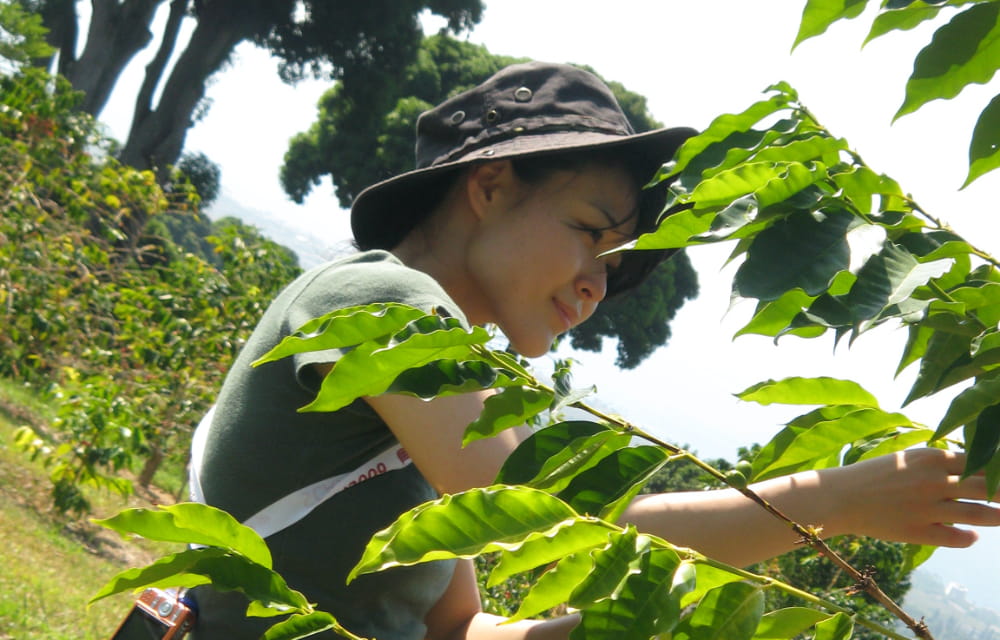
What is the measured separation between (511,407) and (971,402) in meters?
0.28

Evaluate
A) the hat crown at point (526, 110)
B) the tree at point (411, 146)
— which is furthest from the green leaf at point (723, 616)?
the tree at point (411, 146)

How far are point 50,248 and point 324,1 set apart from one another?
12009mm

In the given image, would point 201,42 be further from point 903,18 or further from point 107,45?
point 903,18

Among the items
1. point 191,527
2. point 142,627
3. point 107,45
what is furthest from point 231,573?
point 107,45

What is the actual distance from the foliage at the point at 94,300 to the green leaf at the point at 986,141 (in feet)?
18.8

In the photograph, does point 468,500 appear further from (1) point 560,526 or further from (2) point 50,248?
(2) point 50,248

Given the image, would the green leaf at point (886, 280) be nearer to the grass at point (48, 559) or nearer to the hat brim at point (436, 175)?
the hat brim at point (436, 175)

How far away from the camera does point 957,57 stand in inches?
23.2

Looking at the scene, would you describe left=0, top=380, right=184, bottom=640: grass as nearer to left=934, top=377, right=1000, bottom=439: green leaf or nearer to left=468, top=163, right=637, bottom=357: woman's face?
left=468, top=163, right=637, bottom=357: woman's face

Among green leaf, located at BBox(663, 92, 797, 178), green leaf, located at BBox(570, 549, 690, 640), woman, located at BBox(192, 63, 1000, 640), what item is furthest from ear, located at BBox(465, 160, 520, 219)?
green leaf, located at BBox(570, 549, 690, 640)

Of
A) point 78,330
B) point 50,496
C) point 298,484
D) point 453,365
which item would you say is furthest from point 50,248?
point 453,365

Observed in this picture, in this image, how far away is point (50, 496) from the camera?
19.7 feet

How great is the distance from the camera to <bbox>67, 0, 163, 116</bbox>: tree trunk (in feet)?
53.6

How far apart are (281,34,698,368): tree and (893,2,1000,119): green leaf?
1684cm
